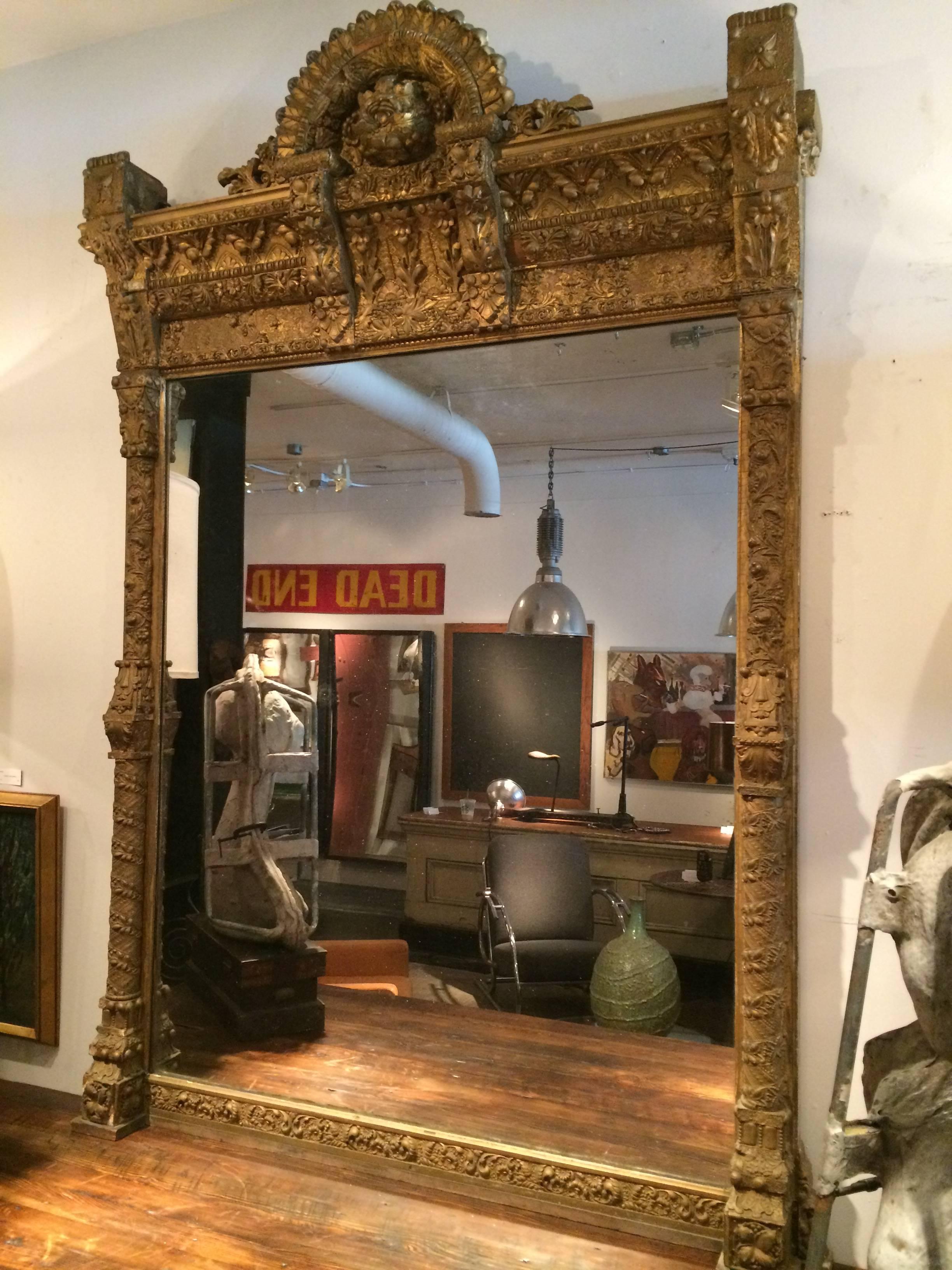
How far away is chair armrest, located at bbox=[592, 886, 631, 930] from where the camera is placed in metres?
1.84

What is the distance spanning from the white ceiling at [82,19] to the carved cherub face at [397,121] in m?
0.58

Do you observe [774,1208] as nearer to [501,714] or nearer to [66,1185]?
[501,714]

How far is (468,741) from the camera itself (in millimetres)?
1973

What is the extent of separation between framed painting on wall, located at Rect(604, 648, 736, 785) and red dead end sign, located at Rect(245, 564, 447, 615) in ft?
1.35

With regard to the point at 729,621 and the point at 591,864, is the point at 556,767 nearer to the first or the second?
the point at 591,864

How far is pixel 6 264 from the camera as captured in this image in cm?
245

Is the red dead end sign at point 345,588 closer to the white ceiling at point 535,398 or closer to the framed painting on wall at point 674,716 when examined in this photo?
the white ceiling at point 535,398

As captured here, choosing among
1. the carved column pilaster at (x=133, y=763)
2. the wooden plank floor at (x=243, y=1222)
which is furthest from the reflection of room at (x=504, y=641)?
the wooden plank floor at (x=243, y=1222)

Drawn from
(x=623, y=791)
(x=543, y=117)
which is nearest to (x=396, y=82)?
(x=543, y=117)

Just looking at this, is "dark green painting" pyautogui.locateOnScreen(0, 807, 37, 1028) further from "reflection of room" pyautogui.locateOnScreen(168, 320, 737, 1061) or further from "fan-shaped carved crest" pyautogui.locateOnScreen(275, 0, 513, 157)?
"fan-shaped carved crest" pyautogui.locateOnScreen(275, 0, 513, 157)

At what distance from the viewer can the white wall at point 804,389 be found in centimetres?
167

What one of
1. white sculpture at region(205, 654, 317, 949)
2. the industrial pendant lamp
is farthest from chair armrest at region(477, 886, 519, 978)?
the industrial pendant lamp

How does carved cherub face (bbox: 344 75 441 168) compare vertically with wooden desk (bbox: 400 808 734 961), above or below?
above

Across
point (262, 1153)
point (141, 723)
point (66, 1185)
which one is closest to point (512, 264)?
point (141, 723)
